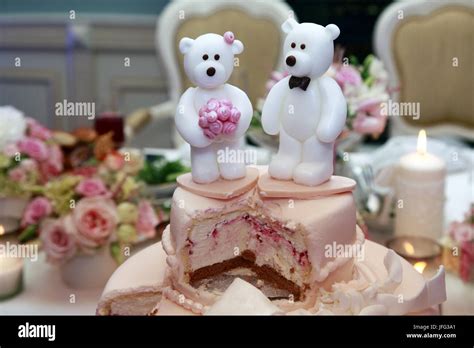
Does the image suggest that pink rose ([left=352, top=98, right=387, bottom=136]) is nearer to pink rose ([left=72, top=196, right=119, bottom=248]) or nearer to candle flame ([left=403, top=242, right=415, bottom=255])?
candle flame ([left=403, top=242, right=415, bottom=255])

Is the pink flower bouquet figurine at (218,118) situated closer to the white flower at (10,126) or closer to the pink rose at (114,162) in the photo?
the pink rose at (114,162)

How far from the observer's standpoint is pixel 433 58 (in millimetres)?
2545

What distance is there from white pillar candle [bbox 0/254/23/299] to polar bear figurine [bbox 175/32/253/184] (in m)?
0.38

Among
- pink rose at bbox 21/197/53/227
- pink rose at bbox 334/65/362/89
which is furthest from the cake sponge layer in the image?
pink rose at bbox 334/65/362/89

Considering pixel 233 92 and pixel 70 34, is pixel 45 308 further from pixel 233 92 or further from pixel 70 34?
pixel 70 34

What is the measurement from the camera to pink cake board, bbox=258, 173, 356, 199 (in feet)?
2.84

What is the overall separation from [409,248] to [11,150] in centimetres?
84

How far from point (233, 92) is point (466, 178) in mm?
1151

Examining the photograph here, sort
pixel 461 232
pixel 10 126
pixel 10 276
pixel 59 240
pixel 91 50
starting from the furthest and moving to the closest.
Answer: pixel 91 50 → pixel 10 126 → pixel 461 232 → pixel 59 240 → pixel 10 276

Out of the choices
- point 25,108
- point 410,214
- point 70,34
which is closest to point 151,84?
point 70,34

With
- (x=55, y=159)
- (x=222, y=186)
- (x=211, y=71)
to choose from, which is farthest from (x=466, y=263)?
(x=55, y=159)

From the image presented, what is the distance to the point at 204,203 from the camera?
0.88 metres

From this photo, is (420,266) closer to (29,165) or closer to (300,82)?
(300,82)

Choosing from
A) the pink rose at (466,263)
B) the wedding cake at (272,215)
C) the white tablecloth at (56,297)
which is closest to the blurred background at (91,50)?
the white tablecloth at (56,297)
